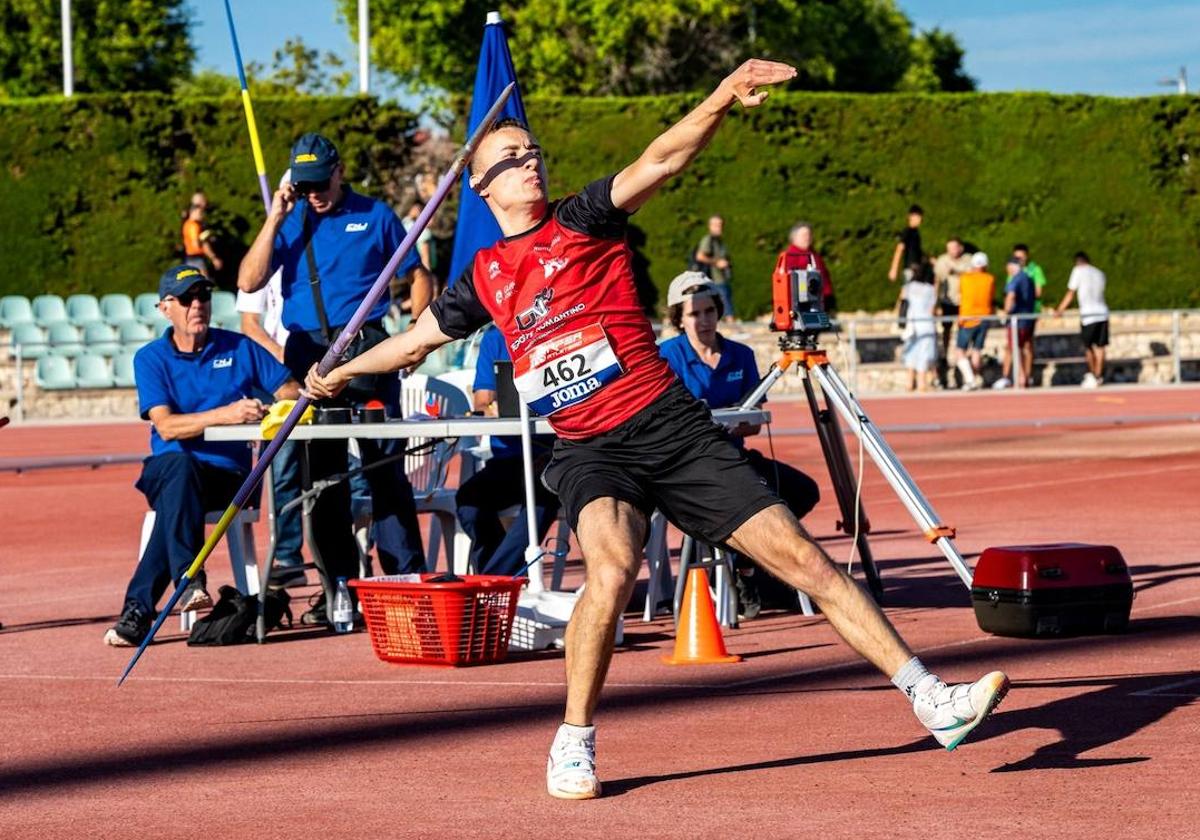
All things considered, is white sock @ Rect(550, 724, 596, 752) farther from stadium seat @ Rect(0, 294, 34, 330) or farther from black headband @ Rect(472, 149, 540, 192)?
stadium seat @ Rect(0, 294, 34, 330)

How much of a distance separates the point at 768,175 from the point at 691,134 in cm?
2943

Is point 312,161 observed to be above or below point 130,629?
above

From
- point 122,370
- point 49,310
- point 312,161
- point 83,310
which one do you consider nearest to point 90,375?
point 122,370

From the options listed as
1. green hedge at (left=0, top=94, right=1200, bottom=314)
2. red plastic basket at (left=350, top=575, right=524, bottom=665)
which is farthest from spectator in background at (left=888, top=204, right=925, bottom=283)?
red plastic basket at (left=350, top=575, right=524, bottom=665)

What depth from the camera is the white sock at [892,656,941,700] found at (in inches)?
238

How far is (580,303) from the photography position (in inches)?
247

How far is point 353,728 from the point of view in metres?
7.32

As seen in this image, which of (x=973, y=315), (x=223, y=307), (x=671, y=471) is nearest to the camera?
(x=671, y=471)

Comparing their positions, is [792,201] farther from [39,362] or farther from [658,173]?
[658,173]

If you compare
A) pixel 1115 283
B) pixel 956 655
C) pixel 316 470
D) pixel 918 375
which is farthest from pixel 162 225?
pixel 956 655

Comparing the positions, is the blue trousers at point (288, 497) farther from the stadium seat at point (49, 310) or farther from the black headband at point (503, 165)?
the stadium seat at point (49, 310)

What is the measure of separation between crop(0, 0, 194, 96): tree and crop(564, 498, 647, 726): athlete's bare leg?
5615 centimetres

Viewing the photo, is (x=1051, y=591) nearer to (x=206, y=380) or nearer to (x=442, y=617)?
(x=442, y=617)

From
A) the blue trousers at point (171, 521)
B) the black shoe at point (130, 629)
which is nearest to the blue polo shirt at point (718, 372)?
the blue trousers at point (171, 521)
